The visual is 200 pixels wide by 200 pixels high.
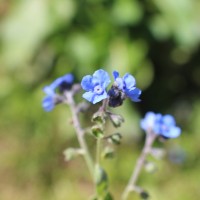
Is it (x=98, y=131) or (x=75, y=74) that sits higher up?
(x=75, y=74)

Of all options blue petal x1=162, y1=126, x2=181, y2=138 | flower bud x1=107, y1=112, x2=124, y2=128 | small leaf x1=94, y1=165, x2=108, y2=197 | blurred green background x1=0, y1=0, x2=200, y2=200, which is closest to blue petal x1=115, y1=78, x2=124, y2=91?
flower bud x1=107, y1=112, x2=124, y2=128

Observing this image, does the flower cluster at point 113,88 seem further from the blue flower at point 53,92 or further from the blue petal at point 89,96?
the blue flower at point 53,92

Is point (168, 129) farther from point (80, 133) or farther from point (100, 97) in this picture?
point (100, 97)

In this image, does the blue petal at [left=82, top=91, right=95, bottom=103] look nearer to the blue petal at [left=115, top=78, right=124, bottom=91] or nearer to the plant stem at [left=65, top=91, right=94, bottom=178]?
the blue petal at [left=115, top=78, right=124, bottom=91]

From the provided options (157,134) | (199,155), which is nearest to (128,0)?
(199,155)

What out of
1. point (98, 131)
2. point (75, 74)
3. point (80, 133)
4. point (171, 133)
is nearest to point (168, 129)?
point (171, 133)

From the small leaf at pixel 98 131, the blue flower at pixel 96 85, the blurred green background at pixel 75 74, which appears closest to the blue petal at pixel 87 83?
the blue flower at pixel 96 85

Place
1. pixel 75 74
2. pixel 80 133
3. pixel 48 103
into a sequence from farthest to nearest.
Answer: pixel 75 74
pixel 48 103
pixel 80 133
